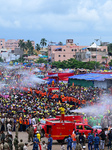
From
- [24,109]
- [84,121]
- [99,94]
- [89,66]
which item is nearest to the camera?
[84,121]

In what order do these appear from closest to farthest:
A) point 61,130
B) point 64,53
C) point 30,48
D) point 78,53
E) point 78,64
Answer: point 61,130 < point 78,64 < point 78,53 < point 64,53 < point 30,48

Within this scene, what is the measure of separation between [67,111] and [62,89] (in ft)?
30.1

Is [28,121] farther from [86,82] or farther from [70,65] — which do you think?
[70,65]

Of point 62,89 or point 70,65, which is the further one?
point 70,65

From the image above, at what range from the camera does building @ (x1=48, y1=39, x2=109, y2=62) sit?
106812 millimetres

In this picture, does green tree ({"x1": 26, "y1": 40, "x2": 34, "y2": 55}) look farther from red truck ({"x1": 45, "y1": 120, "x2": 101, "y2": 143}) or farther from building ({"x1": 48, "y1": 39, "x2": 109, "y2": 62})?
red truck ({"x1": 45, "y1": 120, "x2": 101, "y2": 143})

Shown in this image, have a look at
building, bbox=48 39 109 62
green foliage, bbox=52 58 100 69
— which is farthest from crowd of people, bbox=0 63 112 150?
building, bbox=48 39 109 62

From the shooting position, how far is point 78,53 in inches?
4481

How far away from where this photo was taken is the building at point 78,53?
107 metres

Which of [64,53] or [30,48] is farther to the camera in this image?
[30,48]

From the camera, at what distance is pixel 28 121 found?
25.7 meters

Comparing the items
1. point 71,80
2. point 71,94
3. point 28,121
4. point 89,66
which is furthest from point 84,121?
point 89,66

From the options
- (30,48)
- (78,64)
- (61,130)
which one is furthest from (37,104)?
(30,48)

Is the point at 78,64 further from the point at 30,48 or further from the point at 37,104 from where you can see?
the point at 30,48
